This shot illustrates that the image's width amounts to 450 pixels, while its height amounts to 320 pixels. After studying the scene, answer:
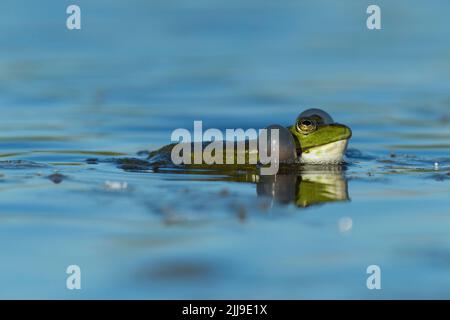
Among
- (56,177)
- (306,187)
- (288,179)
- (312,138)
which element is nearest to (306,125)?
(312,138)

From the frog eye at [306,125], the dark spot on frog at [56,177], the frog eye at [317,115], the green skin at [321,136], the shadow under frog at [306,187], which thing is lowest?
the shadow under frog at [306,187]

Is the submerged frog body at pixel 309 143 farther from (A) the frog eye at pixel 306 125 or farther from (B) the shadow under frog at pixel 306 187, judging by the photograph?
(B) the shadow under frog at pixel 306 187

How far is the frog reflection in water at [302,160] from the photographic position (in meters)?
8.47

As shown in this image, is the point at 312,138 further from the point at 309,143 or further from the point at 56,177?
the point at 56,177

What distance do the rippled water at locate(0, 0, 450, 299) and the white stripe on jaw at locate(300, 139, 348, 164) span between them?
34 centimetres

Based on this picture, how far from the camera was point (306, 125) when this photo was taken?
9.11 m

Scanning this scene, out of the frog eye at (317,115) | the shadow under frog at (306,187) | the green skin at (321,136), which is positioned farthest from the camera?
the frog eye at (317,115)

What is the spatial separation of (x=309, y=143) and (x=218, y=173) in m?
0.98

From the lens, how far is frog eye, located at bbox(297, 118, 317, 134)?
29.8 ft

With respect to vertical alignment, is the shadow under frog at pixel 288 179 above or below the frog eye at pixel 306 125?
below

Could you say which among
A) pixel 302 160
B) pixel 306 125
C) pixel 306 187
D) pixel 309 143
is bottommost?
pixel 306 187

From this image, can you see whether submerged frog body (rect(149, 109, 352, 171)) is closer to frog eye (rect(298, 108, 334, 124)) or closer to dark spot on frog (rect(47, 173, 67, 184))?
frog eye (rect(298, 108, 334, 124))

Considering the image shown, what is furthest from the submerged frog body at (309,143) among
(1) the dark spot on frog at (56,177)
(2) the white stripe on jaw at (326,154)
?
(1) the dark spot on frog at (56,177)

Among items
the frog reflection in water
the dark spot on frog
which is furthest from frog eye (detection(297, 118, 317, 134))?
the dark spot on frog
